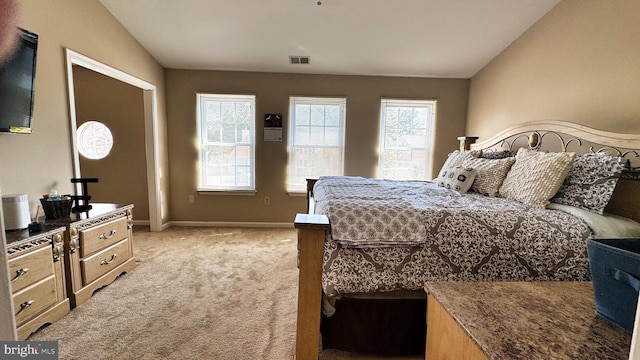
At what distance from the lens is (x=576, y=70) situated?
2410 millimetres

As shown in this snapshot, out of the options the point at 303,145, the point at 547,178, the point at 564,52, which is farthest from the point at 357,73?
the point at 547,178

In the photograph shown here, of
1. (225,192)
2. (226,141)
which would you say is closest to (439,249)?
(225,192)

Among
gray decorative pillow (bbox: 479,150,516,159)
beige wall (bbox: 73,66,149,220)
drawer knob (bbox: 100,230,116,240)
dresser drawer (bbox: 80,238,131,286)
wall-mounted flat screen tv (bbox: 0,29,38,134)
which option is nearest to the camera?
wall-mounted flat screen tv (bbox: 0,29,38,134)

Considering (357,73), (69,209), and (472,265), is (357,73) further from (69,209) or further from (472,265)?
(69,209)

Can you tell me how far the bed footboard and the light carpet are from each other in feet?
0.82

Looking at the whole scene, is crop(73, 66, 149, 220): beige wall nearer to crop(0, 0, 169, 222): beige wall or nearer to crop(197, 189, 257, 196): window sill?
crop(197, 189, 257, 196): window sill

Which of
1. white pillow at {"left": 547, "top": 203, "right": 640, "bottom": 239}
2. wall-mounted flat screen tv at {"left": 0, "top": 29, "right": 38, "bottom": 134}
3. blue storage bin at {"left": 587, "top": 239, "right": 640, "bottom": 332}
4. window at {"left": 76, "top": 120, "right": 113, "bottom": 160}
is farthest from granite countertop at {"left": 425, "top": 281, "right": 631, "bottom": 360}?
window at {"left": 76, "top": 120, "right": 113, "bottom": 160}

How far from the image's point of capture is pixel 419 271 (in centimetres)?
155

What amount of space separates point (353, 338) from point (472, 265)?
2.70ft

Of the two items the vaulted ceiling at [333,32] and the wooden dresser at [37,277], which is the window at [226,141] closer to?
the vaulted ceiling at [333,32]

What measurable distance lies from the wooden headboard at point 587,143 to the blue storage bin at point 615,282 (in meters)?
1.63

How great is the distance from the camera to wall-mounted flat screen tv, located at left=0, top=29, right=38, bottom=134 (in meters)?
1.78

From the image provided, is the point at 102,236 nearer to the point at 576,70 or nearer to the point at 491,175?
the point at 491,175

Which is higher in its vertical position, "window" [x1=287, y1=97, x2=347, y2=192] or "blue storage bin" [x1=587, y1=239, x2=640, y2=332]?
"window" [x1=287, y1=97, x2=347, y2=192]
